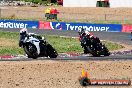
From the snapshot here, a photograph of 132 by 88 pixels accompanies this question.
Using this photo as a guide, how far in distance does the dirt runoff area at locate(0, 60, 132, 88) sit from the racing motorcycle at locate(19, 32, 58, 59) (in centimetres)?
107

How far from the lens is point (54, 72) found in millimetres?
19656

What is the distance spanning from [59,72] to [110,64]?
3446 millimetres

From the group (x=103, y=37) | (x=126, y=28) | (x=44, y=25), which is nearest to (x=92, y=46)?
(x=103, y=37)

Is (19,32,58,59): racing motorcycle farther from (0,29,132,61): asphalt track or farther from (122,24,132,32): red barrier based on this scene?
(122,24,132,32): red barrier

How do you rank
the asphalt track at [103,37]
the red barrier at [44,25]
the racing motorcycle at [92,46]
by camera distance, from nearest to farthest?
1. the asphalt track at [103,37]
2. the racing motorcycle at [92,46]
3. the red barrier at [44,25]

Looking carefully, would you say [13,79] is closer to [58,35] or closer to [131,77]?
[131,77]

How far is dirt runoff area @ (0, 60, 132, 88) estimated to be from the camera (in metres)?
17.1

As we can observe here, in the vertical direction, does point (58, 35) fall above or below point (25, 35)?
below

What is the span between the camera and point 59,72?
1969 centimetres

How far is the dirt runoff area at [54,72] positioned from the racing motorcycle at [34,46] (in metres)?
1.07

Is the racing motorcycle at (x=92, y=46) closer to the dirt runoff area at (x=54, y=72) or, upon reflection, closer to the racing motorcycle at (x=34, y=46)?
the racing motorcycle at (x=34, y=46)

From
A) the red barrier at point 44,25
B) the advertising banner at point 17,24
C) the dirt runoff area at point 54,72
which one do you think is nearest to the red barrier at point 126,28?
the red barrier at point 44,25

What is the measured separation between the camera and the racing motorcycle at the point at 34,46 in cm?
2372

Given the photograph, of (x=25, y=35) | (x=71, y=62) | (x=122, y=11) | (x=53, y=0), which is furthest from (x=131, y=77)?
(x=53, y=0)
